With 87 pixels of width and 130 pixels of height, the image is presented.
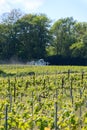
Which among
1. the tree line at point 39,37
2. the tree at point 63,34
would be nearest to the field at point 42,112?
the tree line at point 39,37

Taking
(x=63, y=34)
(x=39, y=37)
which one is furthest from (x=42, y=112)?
(x=63, y=34)

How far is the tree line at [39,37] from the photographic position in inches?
2488

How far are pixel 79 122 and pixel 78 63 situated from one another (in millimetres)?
49733

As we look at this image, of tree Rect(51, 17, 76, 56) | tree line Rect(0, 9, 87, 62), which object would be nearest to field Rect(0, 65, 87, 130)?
tree line Rect(0, 9, 87, 62)

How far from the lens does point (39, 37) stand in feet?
215

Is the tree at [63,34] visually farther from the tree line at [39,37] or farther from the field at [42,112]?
the field at [42,112]

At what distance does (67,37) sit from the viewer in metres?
68.6

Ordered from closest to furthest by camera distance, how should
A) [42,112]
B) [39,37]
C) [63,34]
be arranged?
1. [42,112]
2. [39,37]
3. [63,34]

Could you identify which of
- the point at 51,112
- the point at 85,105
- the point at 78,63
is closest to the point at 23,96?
the point at 85,105

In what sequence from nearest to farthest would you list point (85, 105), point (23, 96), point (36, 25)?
point (85, 105) → point (23, 96) → point (36, 25)

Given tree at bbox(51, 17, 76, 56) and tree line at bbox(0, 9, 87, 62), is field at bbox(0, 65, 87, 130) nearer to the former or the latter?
tree line at bbox(0, 9, 87, 62)

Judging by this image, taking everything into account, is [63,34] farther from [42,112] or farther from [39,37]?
[42,112]

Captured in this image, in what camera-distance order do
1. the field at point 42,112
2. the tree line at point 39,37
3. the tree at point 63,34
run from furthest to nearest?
the tree at point 63,34 → the tree line at point 39,37 → the field at point 42,112

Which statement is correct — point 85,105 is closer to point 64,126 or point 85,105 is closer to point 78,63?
point 64,126
